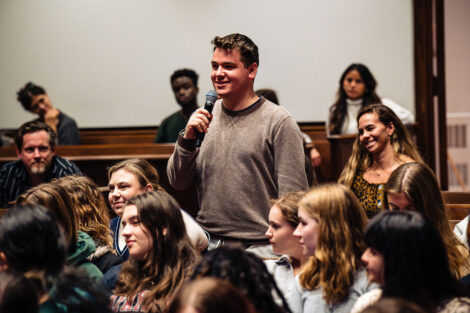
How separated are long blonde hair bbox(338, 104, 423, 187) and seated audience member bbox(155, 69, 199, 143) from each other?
96.2 inches

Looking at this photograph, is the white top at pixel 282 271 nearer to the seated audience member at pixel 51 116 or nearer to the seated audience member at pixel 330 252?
the seated audience member at pixel 330 252

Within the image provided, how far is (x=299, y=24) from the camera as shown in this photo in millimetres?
6988

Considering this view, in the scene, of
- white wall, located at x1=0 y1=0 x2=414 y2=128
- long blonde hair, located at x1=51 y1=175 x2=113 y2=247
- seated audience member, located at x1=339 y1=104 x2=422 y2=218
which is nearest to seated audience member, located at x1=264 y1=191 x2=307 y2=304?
long blonde hair, located at x1=51 y1=175 x2=113 y2=247

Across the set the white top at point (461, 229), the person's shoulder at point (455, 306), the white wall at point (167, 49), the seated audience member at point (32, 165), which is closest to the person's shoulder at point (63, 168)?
the seated audience member at point (32, 165)

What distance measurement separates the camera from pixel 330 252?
222 centimetres

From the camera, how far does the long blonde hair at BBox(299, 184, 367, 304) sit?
7.14 feet

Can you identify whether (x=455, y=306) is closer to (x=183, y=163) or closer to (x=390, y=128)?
(x=183, y=163)

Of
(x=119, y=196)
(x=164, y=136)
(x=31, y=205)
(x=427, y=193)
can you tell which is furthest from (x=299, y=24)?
(x=31, y=205)

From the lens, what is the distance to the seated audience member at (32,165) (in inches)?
162

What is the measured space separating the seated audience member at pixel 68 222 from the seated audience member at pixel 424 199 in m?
1.19

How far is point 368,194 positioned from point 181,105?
9.31ft

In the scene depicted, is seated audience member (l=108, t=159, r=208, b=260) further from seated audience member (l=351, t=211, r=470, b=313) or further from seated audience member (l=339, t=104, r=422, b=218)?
seated audience member (l=351, t=211, r=470, b=313)

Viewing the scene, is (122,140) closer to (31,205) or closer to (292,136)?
(292,136)

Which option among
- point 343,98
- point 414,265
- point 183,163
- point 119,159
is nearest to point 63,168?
point 119,159
